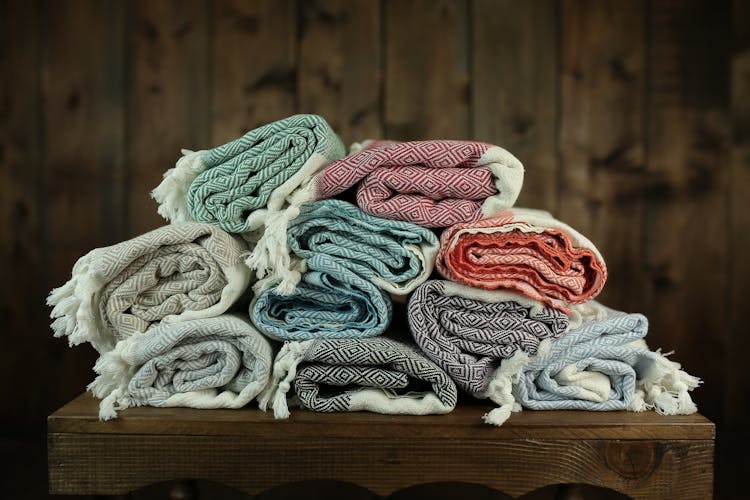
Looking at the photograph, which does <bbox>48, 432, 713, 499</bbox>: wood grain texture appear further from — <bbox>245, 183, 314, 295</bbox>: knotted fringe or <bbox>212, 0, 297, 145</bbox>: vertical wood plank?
<bbox>212, 0, 297, 145</bbox>: vertical wood plank

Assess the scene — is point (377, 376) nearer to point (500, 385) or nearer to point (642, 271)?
point (500, 385)

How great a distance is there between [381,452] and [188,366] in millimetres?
249

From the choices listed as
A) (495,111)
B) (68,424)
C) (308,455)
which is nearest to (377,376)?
(308,455)

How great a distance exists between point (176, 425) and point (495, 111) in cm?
120

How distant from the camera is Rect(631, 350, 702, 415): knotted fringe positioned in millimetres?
847

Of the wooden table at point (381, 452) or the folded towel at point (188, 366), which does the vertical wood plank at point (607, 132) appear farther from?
the folded towel at point (188, 366)

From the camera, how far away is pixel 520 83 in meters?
1.74

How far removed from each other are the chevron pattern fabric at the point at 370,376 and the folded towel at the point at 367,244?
0.08m

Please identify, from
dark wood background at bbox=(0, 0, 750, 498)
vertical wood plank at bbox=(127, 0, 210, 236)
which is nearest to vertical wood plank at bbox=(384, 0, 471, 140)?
dark wood background at bbox=(0, 0, 750, 498)

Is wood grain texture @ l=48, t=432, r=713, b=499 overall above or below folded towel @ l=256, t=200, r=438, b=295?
below

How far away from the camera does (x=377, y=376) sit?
82 cm
